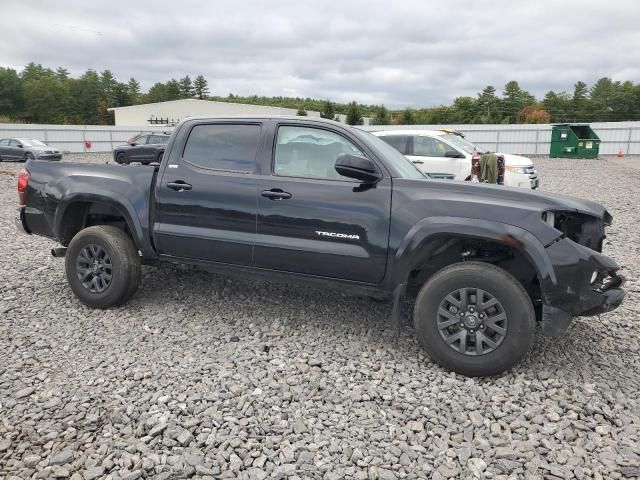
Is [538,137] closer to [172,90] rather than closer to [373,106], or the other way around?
[373,106]

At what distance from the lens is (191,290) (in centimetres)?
524

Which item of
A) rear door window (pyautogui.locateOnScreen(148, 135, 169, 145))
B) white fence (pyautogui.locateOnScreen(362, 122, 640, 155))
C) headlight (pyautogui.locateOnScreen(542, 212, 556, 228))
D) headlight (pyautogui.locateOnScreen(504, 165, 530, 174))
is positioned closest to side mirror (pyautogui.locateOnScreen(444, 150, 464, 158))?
headlight (pyautogui.locateOnScreen(504, 165, 530, 174))

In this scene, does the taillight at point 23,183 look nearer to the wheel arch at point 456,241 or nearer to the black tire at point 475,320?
the wheel arch at point 456,241

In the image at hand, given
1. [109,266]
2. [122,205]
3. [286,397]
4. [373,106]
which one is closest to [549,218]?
[286,397]

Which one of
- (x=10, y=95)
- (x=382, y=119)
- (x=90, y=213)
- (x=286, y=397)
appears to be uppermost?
(x=10, y=95)

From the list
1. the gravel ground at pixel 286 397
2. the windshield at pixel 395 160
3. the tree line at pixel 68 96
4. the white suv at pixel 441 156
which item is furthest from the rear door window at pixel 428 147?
the tree line at pixel 68 96

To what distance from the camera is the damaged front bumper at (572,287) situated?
329 cm

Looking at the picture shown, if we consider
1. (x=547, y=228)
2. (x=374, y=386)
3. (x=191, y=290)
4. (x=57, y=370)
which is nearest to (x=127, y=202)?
(x=191, y=290)

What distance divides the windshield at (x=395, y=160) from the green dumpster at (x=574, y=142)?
83.6ft

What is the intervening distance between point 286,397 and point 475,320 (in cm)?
141

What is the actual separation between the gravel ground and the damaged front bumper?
1.65 ft

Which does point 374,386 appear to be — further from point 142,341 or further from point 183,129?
point 183,129

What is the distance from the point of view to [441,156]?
12.2 m

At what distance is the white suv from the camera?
12000mm
